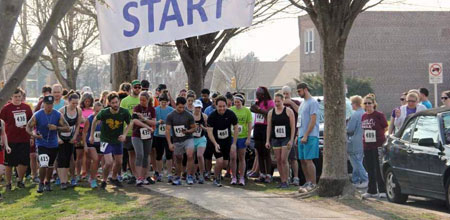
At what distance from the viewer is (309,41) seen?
61.4 metres

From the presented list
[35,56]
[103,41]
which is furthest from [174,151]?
[35,56]

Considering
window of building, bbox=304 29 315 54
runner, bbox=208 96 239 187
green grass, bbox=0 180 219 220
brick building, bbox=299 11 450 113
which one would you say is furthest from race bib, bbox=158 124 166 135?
window of building, bbox=304 29 315 54

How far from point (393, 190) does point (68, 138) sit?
19.3 feet

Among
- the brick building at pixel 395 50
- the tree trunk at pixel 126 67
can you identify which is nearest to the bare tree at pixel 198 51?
the tree trunk at pixel 126 67

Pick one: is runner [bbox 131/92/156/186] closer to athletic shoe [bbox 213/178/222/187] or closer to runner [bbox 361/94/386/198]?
athletic shoe [bbox 213/178/222/187]

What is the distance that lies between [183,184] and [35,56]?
331 inches

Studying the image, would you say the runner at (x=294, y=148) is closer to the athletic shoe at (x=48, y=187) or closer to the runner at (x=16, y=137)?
the athletic shoe at (x=48, y=187)

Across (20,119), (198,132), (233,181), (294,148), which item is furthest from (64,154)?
(294,148)

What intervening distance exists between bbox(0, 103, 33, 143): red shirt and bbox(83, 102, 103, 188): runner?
1214 millimetres

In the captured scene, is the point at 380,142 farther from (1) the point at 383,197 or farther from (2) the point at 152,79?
(2) the point at 152,79

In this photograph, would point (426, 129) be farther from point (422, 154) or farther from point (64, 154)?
point (64, 154)

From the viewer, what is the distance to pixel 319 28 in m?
12.6

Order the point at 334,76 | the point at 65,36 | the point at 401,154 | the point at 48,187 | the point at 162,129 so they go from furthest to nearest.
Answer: the point at 65,36, the point at 162,129, the point at 48,187, the point at 401,154, the point at 334,76

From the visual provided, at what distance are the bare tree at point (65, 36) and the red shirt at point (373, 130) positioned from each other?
18.8m
